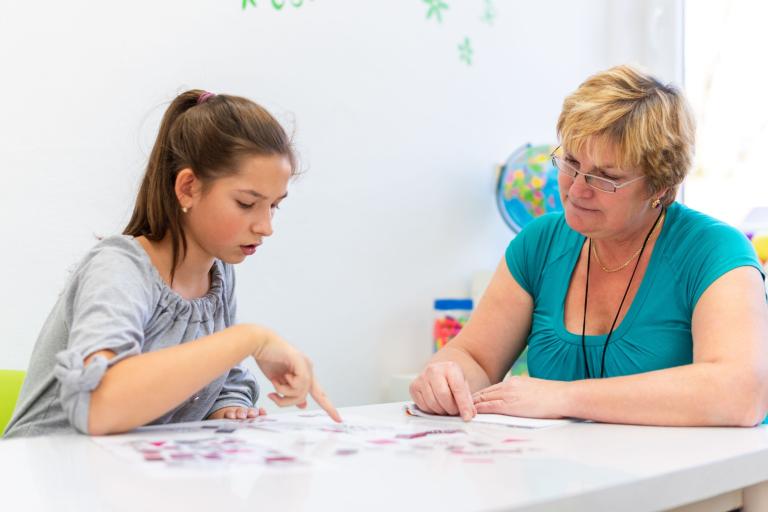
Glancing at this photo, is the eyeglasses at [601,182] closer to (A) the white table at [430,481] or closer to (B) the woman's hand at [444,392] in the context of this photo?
(B) the woman's hand at [444,392]

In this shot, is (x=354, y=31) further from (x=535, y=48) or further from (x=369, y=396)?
(x=369, y=396)

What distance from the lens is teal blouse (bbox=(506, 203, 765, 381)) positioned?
4.62 ft

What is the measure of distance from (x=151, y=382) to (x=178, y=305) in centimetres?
28

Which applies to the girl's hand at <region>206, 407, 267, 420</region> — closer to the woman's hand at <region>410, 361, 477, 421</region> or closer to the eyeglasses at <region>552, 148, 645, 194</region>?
the woman's hand at <region>410, 361, 477, 421</region>

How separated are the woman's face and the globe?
3.75ft

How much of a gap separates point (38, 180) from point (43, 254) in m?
0.16

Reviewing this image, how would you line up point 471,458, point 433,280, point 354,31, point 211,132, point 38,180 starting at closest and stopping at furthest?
point 471,458, point 211,132, point 38,180, point 354,31, point 433,280

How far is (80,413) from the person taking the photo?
0.98 metres

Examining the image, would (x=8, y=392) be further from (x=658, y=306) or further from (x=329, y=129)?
(x=329, y=129)

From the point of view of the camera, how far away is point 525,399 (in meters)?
1.23

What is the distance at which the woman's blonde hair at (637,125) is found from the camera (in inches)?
57.3

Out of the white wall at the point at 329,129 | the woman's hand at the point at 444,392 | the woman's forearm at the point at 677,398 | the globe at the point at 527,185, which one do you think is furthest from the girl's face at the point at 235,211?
the globe at the point at 527,185

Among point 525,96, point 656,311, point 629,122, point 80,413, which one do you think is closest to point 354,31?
point 525,96

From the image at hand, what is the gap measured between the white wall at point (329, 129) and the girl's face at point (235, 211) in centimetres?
74
